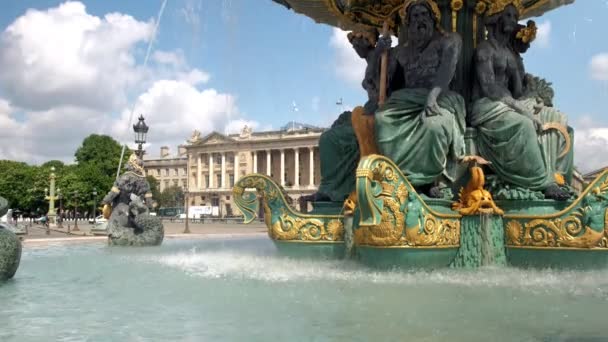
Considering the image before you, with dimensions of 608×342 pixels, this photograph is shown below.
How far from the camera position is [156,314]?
4.90 meters

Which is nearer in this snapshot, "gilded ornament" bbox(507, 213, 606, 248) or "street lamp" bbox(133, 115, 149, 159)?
"gilded ornament" bbox(507, 213, 606, 248)

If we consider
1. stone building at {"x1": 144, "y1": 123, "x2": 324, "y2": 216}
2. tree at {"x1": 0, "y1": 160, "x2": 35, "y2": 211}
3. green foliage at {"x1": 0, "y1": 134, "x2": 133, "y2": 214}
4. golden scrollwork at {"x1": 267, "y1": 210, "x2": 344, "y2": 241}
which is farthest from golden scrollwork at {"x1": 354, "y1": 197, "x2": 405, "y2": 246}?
tree at {"x1": 0, "y1": 160, "x2": 35, "y2": 211}

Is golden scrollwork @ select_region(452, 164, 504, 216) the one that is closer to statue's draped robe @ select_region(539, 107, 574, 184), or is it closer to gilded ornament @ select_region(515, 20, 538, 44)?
statue's draped robe @ select_region(539, 107, 574, 184)

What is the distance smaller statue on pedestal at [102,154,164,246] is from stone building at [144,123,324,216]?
2389 inches

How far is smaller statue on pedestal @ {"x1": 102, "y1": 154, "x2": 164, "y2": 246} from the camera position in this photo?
14.0m

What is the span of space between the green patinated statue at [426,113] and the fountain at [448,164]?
1 cm

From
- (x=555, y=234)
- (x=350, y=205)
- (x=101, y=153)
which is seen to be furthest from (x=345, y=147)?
(x=101, y=153)

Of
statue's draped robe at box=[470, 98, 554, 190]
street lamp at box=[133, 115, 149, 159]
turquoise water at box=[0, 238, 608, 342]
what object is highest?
street lamp at box=[133, 115, 149, 159]

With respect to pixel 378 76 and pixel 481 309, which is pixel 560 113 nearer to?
pixel 378 76

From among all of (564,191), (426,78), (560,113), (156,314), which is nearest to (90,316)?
(156,314)

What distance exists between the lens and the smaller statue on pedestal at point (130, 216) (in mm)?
13984

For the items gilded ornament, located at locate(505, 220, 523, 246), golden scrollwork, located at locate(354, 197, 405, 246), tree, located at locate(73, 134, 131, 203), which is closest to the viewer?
golden scrollwork, located at locate(354, 197, 405, 246)

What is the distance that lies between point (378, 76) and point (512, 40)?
194 centimetres

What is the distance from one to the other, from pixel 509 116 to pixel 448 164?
960 millimetres
